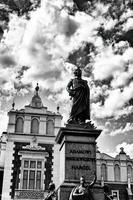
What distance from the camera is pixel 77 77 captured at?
1038 centimetres

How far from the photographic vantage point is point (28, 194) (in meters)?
21.0

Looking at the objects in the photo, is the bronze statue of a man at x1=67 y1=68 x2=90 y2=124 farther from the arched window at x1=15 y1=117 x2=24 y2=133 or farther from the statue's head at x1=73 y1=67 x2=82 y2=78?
the arched window at x1=15 y1=117 x2=24 y2=133

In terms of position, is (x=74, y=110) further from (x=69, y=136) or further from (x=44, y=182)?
(x=44, y=182)

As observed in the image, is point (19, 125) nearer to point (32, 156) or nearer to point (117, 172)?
point (32, 156)

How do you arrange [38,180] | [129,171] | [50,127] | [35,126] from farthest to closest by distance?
[129,171], [50,127], [35,126], [38,180]

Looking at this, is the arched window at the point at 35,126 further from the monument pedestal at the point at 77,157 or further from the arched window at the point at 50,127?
the monument pedestal at the point at 77,157

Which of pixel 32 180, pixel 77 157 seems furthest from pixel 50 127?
pixel 77 157

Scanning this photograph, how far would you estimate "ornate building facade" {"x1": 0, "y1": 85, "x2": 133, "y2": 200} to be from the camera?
21.6 m

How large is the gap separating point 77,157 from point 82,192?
4.12 ft

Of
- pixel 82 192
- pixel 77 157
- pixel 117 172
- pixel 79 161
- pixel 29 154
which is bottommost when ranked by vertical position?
pixel 82 192

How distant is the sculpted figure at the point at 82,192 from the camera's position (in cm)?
762

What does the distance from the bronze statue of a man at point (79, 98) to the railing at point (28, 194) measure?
519 inches

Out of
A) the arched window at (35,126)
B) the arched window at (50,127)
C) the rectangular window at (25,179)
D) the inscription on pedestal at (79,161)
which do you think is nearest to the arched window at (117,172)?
the arched window at (50,127)

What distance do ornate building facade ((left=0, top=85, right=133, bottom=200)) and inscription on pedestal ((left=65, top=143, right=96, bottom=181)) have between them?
13535 mm
